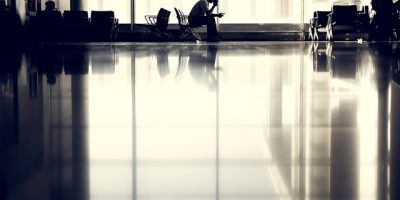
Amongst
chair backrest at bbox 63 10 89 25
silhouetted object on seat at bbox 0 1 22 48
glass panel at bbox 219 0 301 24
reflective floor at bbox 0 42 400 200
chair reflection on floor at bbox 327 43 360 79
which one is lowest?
reflective floor at bbox 0 42 400 200

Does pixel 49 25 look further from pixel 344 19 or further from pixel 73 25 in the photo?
pixel 344 19

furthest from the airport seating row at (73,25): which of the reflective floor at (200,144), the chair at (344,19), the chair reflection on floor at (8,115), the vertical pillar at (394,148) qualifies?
the vertical pillar at (394,148)

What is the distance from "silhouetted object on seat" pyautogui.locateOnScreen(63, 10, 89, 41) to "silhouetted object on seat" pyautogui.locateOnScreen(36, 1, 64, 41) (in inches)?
6.5

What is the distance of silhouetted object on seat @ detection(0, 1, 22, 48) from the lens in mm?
12359

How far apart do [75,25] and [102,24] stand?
646 mm

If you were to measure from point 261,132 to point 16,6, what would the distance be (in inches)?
483

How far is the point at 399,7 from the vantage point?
14609 mm

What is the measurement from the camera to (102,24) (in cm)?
1609

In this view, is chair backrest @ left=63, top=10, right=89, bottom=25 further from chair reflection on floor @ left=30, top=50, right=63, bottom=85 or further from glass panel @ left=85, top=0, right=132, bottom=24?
chair reflection on floor @ left=30, top=50, right=63, bottom=85

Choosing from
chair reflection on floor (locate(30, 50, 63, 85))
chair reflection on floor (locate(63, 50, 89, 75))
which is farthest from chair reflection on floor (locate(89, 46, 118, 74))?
chair reflection on floor (locate(30, 50, 63, 85))

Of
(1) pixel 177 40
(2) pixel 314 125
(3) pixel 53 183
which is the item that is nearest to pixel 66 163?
(3) pixel 53 183

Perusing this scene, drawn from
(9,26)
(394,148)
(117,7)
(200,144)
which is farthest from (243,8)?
(394,148)

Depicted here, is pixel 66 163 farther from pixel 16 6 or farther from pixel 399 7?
pixel 399 7

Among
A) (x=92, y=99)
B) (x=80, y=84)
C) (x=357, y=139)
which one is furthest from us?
(x=80, y=84)
